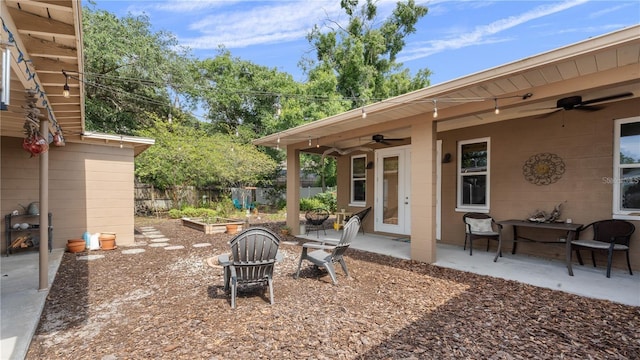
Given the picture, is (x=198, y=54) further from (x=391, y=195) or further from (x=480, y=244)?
(x=480, y=244)

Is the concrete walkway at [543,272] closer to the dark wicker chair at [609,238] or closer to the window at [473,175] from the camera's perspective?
the dark wicker chair at [609,238]

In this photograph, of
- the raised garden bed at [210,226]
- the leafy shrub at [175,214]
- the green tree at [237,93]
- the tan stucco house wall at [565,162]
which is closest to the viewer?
the tan stucco house wall at [565,162]

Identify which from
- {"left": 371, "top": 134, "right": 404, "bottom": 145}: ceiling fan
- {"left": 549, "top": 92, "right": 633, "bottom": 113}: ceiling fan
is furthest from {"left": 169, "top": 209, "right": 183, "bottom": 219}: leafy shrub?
{"left": 549, "top": 92, "right": 633, "bottom": 113}: ceiling fan

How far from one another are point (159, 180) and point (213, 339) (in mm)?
11106

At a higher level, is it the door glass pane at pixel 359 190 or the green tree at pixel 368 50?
the green tree at pixel 368 50

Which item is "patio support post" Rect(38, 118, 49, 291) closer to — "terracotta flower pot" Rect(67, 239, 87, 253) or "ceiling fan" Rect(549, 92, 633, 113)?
"terracotta flower pot" Rect(67, 239, 87, 253)

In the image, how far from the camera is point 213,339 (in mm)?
2520

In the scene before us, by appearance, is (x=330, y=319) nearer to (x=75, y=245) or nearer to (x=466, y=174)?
(x=466, y=174)

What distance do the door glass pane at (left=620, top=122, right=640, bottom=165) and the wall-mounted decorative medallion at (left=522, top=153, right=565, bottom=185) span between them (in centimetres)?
75

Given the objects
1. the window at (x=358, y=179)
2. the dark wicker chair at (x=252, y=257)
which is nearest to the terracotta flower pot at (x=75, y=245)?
the dark wicker chair at (x=252, y=257)

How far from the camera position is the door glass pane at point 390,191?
299 inches

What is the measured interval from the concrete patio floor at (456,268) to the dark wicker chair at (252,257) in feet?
5.69

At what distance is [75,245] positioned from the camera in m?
5.92

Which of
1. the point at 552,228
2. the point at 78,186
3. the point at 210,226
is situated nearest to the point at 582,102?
the point at 552,228
